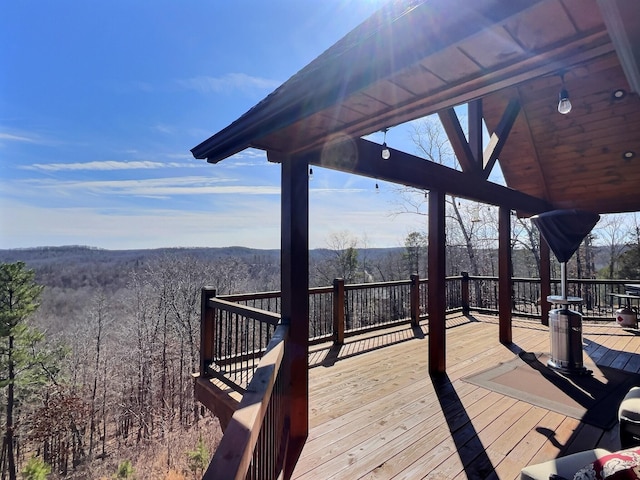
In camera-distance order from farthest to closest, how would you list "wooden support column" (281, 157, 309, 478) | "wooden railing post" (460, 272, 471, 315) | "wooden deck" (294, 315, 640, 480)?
"wooden railing post" (460, 272, 471, 315), "wooden support column" (281, 157, 309, 478), "wooden deck" (294, 315, 640, 480)

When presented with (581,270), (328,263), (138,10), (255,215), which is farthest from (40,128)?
(581,270)

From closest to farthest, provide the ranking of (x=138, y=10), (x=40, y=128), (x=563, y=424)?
(x=563, y=424) → (x=138, y=10) → (x=40, y=128)

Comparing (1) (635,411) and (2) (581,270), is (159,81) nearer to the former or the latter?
(1) (635,411)

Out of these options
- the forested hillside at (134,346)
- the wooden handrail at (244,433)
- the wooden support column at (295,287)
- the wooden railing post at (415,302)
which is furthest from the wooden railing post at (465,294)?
the wooden handrail at (244,433)

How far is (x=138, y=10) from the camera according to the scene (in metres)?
6.79

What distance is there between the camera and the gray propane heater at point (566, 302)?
3.79 metres

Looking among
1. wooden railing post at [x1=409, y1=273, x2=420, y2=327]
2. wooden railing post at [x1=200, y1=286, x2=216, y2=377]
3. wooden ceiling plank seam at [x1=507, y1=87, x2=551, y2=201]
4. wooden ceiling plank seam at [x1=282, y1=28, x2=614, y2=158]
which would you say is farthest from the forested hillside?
wooden ceiling plank seam at [x1=282, y1=28, x2=614, y2=158]

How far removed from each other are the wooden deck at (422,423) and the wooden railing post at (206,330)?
Result: 1312 mm

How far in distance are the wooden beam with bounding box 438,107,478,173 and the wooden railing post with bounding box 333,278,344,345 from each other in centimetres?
246

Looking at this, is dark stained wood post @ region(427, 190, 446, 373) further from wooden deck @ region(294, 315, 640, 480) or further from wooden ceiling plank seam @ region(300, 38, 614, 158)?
wooden ceiling plank seam @ region(300, 38, 614, 158)

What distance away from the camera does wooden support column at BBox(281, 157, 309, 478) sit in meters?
2.46

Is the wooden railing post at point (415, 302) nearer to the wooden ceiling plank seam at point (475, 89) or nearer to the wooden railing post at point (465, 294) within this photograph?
the wooden railing post at point (465, 294)

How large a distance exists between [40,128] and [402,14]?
1528 inches

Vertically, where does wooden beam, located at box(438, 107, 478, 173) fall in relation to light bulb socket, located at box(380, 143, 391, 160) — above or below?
above
